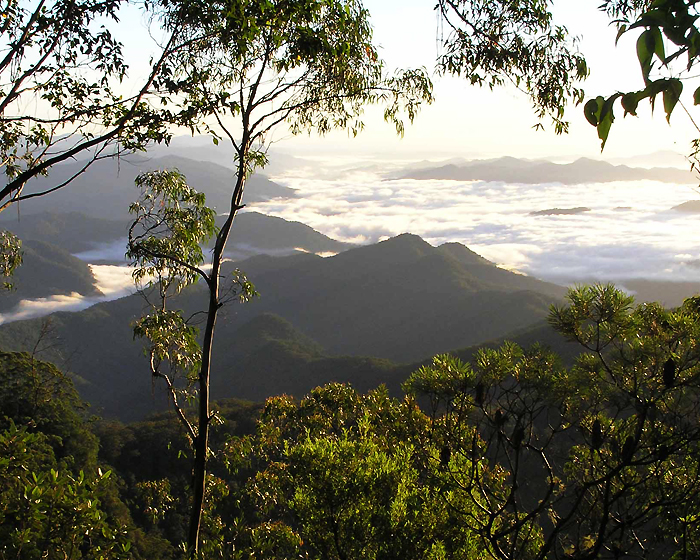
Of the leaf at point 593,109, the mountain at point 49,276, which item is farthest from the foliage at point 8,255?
the mountain at point 49,276

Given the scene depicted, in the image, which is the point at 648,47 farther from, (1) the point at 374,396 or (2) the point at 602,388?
(1) the point at 374,396

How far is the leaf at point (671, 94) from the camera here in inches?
60.1

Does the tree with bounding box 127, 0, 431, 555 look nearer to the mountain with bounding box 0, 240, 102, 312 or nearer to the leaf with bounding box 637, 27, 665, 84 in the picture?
the leaf with bounding box 637, 27, 665, 84

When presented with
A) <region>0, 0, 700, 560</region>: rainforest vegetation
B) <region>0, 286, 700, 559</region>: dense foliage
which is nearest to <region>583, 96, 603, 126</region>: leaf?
<region>0, 0, 700, 560</region>: rainforest vegetation

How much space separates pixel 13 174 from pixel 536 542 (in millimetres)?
7157

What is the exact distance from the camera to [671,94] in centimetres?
156

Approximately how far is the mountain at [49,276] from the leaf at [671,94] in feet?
646

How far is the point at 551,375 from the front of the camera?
13.0ft

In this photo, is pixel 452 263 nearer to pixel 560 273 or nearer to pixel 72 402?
pixel 560 273

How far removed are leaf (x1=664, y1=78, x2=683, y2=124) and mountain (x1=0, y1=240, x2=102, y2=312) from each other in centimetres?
19685

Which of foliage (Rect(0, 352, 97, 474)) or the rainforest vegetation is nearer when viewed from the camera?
the rainforest vegetation

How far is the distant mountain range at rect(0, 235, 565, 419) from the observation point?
3292 inches

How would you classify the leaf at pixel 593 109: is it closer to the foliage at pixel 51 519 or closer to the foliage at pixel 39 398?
the foliage at pixel 51 519

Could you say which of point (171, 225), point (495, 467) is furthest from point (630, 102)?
point (171, 225)
